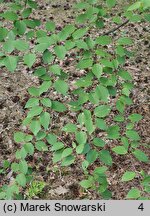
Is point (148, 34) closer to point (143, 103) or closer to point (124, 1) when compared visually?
point (124, 1)

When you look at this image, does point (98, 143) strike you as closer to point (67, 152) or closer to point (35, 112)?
point (67, 152)

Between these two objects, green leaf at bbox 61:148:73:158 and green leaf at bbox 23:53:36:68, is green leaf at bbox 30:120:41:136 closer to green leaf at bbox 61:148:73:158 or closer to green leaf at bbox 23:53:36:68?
green leaf at bbox 61:148:73:158

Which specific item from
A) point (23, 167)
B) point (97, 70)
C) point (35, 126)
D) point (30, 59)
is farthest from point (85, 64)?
point (23, 167)

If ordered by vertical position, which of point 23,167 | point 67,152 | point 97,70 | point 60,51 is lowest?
point 23,167

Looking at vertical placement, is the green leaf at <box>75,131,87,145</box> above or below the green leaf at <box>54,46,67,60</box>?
below

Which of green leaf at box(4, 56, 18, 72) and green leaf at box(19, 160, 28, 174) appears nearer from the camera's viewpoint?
green leaf at box(4, 56, 18, 72)

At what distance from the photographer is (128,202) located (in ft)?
6.77

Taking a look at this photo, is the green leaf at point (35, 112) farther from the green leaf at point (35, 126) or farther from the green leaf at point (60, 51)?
the green leaf at point (60, 51)

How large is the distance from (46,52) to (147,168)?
2.21 meters

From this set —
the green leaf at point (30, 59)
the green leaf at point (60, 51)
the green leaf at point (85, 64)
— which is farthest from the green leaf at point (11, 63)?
the green leaf at point (85, 64)

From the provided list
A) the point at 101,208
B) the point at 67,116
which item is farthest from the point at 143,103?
the point at 101,208

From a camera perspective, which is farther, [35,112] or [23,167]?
[23,167]

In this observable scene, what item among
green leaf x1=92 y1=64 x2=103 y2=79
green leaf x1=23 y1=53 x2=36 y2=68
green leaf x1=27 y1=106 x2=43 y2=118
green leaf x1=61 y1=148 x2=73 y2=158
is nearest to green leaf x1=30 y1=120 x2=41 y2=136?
green leaf x1=27 y1=106 x2=43 y2=118

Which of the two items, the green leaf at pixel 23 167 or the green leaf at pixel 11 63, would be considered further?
the green leaf at pixel 23 167
